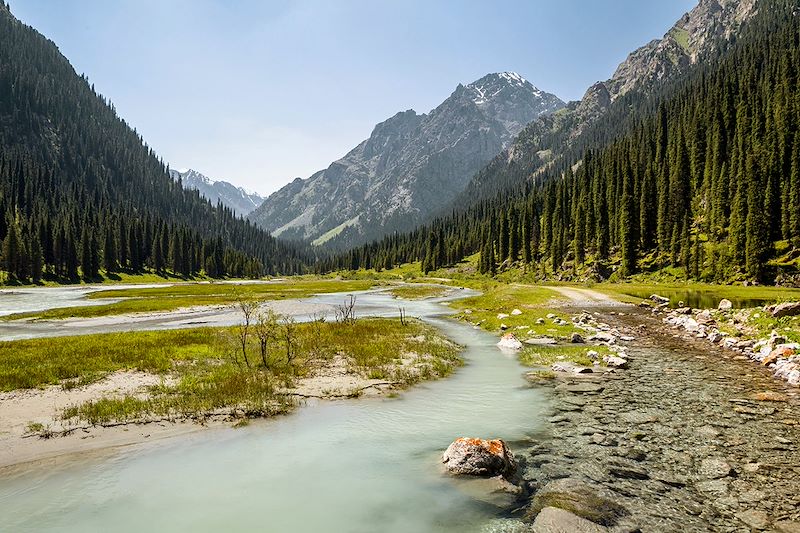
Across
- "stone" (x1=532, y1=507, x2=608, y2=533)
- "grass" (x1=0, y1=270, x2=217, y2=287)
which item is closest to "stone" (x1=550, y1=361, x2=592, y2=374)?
"stone" (x1=532, y1=507, x2=608, y2=533)

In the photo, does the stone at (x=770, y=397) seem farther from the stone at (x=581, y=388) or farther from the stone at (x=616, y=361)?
the stone at (x=616, y=361)

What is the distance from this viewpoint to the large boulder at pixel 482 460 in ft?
35.4

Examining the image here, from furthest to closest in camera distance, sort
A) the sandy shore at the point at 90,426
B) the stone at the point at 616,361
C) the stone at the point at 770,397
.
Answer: the stone at the point at 616,361 → the stone at the point at 770,397 → the sandy shore at the point at 90,426

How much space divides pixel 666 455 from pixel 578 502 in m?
4.44

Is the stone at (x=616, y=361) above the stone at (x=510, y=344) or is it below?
above

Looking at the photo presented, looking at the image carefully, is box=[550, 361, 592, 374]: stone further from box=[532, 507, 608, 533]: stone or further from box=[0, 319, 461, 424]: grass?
box=[532, 507, 608, 533]: stone

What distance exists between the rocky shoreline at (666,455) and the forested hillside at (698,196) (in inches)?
2704

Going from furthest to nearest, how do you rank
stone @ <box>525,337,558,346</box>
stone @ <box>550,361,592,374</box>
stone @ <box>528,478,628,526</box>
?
stone @ <box>525,337,558,346</box> → stone @ <box>550,361,592,374</box> → stone @ <box>528,478,628,526</box>

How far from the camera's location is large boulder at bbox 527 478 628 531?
8.70 meters

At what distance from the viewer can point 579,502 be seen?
9.27 meters

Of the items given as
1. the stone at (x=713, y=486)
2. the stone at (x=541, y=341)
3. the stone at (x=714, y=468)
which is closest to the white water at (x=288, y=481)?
the stone at (x=714, y=468)

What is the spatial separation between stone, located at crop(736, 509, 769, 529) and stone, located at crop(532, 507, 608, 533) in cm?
312

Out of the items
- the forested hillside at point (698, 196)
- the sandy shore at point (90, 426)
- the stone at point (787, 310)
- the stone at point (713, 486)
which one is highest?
the forested hillside at point (698, 196)

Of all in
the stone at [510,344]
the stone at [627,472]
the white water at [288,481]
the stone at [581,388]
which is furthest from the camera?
the stone at [510,344]
